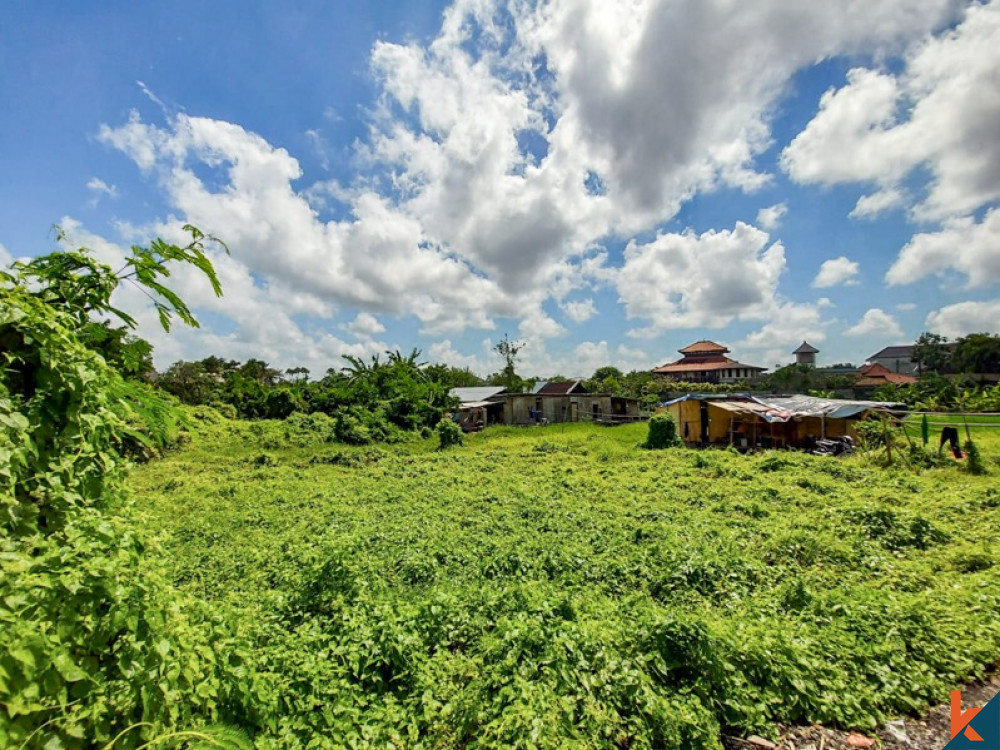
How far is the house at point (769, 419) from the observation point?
19516 mm

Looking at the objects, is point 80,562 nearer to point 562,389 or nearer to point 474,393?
point 562,389

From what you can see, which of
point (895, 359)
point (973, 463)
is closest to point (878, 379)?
point (895, 359)

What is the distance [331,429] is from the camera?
2638 centimetres

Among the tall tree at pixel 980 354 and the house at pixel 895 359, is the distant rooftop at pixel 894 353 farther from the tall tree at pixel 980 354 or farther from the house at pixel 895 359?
the tall tree at pixel 980 354

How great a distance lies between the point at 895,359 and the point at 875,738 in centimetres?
10641

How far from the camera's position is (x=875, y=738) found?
3.28m

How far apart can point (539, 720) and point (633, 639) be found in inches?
58.7

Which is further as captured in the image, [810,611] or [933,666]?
[810,611]

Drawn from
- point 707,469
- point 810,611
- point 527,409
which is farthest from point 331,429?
point 810,611

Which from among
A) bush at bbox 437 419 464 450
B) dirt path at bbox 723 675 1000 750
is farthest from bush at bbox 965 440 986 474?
bush at bbox 437 419 464 450

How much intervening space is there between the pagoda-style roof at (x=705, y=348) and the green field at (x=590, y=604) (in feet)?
237

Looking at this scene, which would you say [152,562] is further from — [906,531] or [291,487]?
[291,487]

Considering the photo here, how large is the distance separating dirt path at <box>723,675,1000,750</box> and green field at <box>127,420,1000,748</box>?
0.10 m

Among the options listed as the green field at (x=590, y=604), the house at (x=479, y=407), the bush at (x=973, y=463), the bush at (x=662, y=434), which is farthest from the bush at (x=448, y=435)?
the bush at (x=973, y=463)
